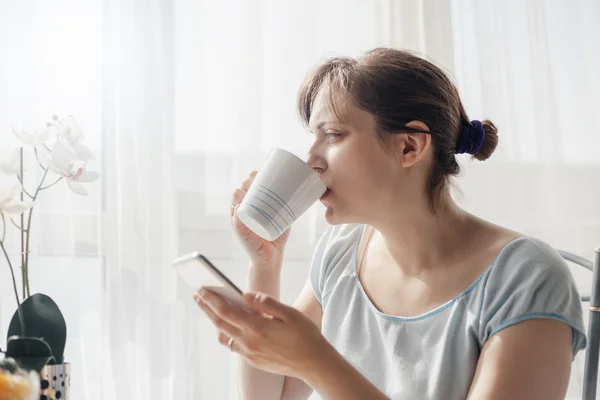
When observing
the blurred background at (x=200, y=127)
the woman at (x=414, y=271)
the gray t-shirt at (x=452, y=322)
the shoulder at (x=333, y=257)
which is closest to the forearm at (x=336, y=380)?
the woman at (x=414, y=271)

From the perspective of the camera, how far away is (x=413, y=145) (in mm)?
1170

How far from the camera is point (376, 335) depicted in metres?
1.25

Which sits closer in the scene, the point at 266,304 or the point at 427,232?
the point at 266,304

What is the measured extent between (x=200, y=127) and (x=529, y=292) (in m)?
1.07

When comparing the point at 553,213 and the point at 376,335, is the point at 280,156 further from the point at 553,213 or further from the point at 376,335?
the point at 553,213

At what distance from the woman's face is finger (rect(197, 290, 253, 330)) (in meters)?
0.35

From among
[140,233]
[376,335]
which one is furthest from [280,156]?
[140,233]

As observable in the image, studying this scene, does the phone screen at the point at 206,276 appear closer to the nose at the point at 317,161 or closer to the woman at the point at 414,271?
the woman at the point at 414,271

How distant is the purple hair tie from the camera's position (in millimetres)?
1226

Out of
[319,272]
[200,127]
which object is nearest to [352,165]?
[319,272]

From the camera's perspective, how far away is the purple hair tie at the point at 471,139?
4.02 ft

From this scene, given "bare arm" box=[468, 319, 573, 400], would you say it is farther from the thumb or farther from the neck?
the thumb

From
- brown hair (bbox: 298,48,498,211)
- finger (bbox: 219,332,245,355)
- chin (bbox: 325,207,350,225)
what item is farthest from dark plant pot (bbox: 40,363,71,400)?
brown hair (bbox: 298,48,498,211)

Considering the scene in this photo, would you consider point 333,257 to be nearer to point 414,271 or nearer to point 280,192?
point 414,271
